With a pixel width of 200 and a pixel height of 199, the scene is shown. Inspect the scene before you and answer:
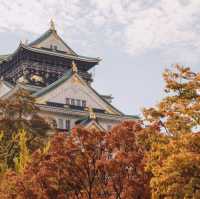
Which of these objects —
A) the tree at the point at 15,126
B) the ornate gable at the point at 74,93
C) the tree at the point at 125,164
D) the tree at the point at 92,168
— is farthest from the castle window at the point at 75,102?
the tree at the point at 125,164

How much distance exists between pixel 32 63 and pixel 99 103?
10271 mm

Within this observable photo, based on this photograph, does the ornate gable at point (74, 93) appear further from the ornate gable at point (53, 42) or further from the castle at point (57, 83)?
the ornate gable at point (53, 42)

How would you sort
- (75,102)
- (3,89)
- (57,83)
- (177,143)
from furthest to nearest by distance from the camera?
(3,89)
(75,102)
(57,83)
(177,143)

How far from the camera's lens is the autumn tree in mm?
15977

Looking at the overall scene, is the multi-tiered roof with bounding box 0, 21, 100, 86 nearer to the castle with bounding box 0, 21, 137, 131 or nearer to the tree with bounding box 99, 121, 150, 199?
the castle with bounding box 0, 21, 137, 131

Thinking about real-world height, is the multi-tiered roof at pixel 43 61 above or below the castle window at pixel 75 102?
above

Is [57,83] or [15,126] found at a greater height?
[57,83]

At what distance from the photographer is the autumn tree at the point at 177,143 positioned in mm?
15977

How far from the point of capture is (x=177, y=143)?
16547 millimetres

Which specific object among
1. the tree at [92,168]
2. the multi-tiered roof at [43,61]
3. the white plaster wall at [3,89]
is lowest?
the tree at [92,168]

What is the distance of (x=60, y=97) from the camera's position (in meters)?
56.4

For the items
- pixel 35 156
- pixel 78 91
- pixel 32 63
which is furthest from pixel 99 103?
pixel 35 156

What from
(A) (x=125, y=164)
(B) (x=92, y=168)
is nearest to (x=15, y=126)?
(B) (x=92, y=168)

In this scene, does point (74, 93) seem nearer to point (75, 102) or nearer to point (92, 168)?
point (75, 102)
